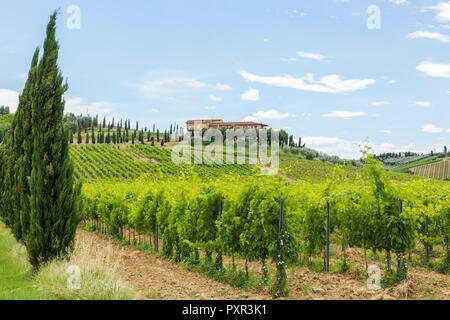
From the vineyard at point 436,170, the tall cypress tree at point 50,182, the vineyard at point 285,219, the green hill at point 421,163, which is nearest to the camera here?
the vineyard at point 285,219

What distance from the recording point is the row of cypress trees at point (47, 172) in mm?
9094

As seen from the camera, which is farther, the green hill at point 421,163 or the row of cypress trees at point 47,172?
the green hill at point 421,163

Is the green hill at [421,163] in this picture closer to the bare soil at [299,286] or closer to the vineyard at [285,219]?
the vineyard at [285,219]

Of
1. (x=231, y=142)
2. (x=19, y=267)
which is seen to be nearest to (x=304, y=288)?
(x=19, y=267)

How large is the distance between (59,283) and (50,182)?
120 inches

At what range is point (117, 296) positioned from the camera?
648 centimetres

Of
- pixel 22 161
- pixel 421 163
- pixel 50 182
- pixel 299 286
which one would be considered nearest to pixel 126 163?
pixel 22 161

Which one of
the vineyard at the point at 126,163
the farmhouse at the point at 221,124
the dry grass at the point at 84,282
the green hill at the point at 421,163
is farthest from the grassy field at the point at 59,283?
the farmhouse at the point at 221,124

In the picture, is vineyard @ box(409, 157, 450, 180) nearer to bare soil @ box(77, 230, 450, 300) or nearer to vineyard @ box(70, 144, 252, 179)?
vineyard @ box(70, 144, 252, 179)

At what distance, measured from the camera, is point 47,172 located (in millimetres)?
9133

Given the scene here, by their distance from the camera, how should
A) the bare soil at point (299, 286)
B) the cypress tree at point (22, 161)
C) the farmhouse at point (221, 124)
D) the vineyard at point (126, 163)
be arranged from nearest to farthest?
the bare soil at point (299, 286) < the cypress tree at point (22, 161) < the vineyard at point (126, 163) < the farmhouse at point (221, 124)

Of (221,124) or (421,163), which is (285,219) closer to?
(421,163)

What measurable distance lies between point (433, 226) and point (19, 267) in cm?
1310
